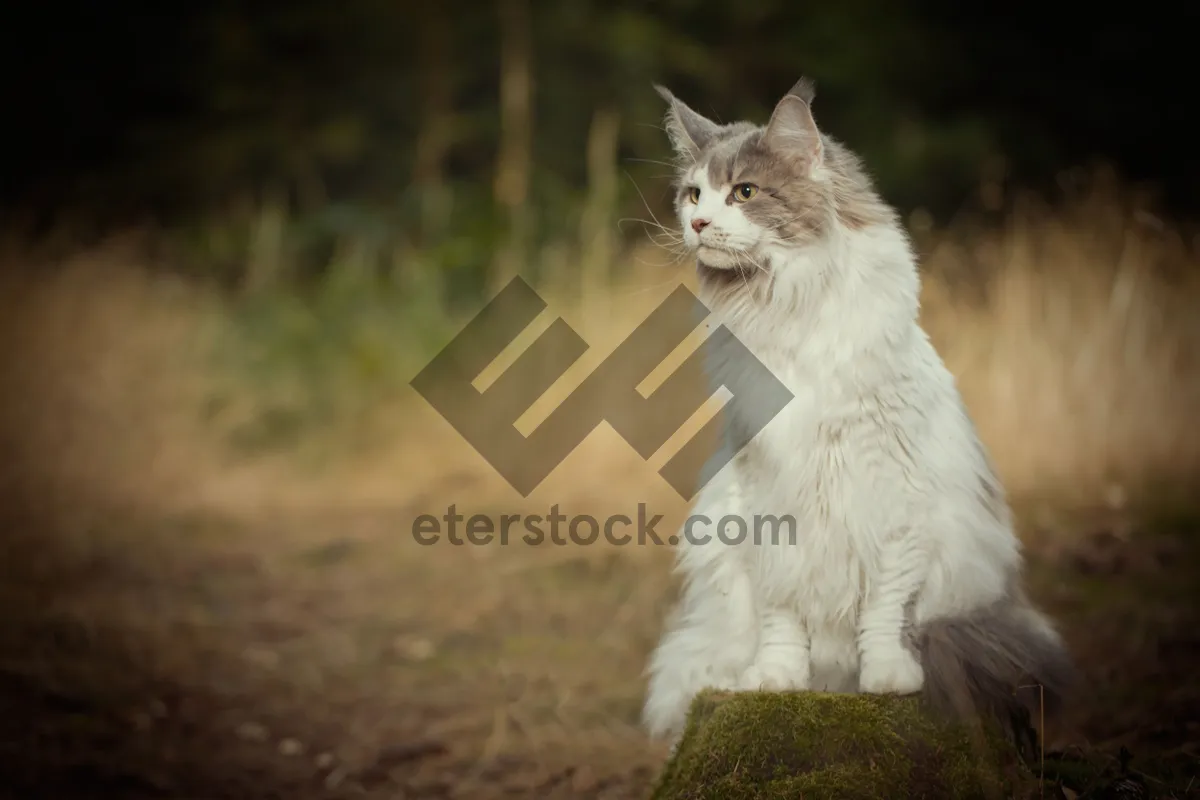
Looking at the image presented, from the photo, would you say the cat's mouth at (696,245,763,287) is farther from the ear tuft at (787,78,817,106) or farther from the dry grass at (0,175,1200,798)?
the dry grass at (0,175,1200,798)

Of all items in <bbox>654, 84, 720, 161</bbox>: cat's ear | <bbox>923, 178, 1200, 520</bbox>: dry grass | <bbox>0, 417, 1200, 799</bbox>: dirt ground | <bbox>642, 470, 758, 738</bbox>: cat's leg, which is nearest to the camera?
<bbox>642, 470, 758, 738</bbox>: cat's leg

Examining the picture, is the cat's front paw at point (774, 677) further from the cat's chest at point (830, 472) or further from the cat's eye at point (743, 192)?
the cat's eye at point (743, 192)

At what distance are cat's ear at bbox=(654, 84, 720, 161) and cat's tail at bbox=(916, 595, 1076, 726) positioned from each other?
1.22 meters

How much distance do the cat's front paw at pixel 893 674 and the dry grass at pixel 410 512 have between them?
43.6 inches

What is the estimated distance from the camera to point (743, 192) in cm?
237

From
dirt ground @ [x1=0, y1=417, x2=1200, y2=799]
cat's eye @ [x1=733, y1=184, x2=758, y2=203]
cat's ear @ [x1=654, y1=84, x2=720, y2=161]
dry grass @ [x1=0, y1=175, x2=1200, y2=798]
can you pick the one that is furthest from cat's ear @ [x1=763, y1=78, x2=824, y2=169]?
dry grass @ [x1=0, y1=175, x2=1200, y2=798]

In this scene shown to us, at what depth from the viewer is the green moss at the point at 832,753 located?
2.11 m

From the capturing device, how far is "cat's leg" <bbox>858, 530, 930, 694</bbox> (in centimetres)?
217

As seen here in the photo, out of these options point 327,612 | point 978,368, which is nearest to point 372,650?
point 327,612

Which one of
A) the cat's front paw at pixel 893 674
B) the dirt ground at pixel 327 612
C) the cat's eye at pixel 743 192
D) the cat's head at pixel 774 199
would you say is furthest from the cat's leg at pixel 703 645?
the cat's eye at pixel 743 192

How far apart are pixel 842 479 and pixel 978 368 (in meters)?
3.61

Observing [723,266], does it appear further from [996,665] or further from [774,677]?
[996,665]

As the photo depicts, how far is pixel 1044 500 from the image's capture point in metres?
5.13

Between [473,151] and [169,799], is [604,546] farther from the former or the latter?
[473,151]
